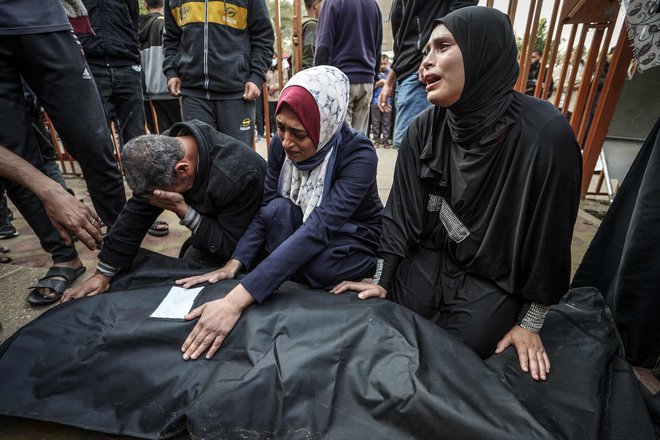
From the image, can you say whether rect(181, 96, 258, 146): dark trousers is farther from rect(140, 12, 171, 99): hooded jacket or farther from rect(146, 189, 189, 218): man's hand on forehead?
rect(146, 189, 189, 218): man's hand on forehead

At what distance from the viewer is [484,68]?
1.26 m

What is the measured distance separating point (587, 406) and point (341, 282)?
37.4 inches

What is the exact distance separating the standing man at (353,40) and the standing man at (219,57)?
565 millimetres

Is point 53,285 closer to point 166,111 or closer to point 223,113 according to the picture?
point 223,113

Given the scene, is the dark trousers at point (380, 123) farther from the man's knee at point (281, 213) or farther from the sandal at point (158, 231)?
the man's knee at point (281, 213)

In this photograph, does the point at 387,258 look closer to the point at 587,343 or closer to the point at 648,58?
the point at 587,343

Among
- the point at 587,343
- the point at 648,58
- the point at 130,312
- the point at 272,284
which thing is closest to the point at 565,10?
the point at 648,58

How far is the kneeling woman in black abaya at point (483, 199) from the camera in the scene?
124cm

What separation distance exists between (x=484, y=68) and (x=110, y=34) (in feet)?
8.41

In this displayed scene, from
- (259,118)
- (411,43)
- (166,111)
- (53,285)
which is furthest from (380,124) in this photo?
(53,285)

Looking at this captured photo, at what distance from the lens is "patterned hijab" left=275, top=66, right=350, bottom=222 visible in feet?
4.76

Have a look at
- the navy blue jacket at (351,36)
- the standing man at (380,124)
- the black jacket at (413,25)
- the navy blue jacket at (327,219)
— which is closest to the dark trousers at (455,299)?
the navy blue jacket at (327,219)

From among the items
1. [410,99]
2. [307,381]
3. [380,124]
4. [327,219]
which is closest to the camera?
[307,381]

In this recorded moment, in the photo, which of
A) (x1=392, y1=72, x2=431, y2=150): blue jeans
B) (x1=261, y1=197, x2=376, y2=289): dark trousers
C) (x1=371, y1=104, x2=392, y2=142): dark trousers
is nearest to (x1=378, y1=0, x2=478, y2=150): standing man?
(x1=392, y1=72, x2=431, y2=150): blue jeans
